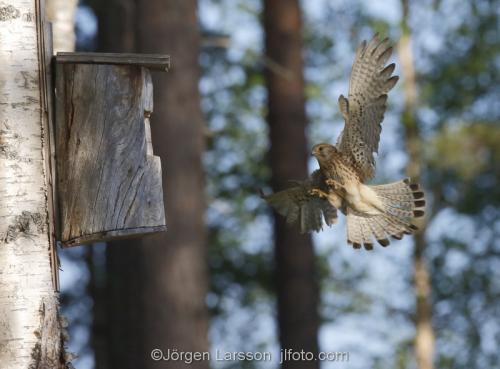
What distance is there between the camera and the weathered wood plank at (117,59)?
417 cm

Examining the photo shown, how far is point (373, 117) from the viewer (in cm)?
496

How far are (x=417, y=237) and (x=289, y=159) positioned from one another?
20.8 ft

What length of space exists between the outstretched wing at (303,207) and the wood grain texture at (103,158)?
3.33 ft

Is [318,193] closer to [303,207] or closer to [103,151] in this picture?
[303,207]

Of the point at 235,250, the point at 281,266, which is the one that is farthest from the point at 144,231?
the point at 235,250

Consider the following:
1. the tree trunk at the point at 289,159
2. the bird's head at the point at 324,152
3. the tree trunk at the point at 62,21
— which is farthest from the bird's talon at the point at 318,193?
the tree trunk at the point at 289,159

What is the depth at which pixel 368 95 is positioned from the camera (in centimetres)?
492

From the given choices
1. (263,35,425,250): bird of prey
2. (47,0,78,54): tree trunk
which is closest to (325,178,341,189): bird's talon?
(263,35,425,250): bird of prey

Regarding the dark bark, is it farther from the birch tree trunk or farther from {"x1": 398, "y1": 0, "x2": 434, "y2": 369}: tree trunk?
{"x1": 398, "y1": 0, "x2": 434, "y2": 369}: tree trunk

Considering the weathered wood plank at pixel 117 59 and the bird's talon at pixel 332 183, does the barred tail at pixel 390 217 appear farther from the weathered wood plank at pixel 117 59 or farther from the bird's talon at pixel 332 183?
the weathered wood plank at pixel 117 59

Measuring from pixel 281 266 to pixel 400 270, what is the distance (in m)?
8.07

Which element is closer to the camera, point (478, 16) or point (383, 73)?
point (383, 73)

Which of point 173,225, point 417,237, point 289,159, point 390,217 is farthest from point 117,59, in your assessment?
point 417,237

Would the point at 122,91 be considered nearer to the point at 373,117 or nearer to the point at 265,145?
the point at 373,117
